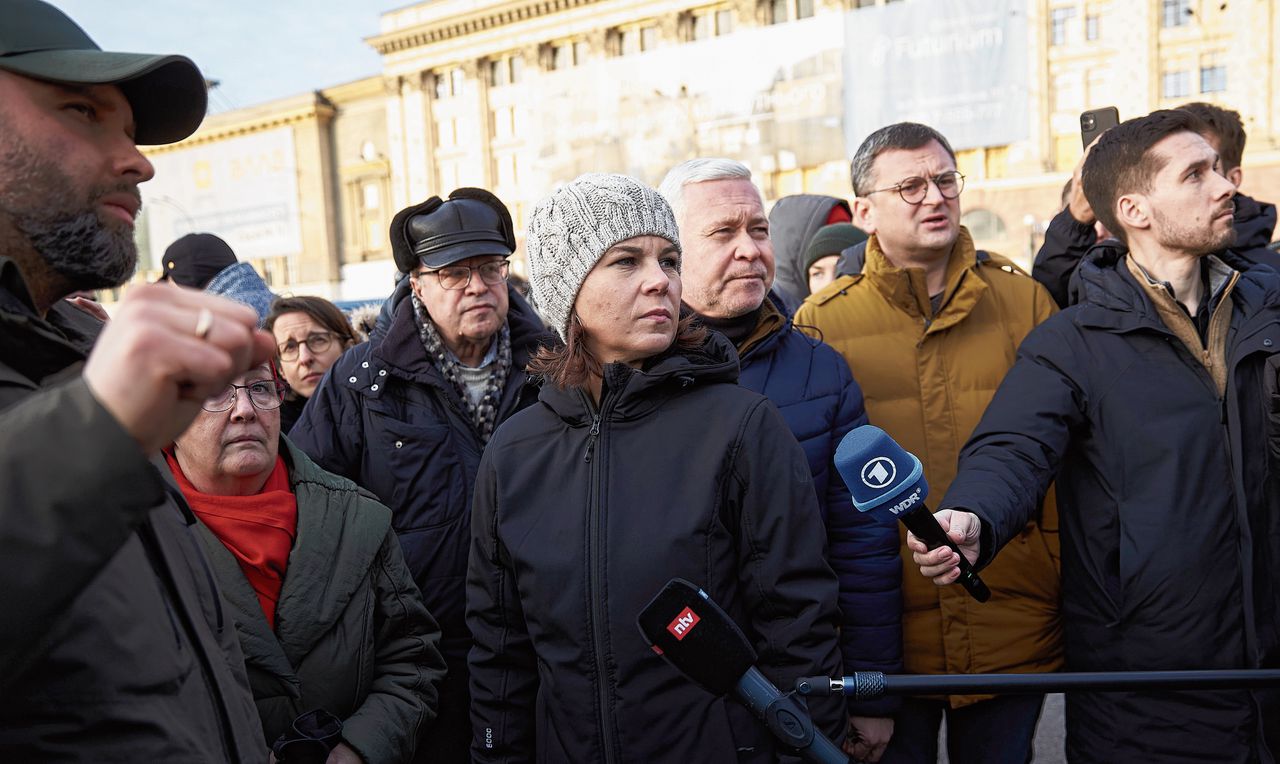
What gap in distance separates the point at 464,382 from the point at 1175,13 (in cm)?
3455

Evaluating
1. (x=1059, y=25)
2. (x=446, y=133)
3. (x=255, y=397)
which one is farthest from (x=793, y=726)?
(x=446, y=133)

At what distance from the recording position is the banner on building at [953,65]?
2956 centimetres

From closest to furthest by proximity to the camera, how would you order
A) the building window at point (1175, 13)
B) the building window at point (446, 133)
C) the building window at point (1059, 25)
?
the building window at point (1175, 13) < the building window at point (1059, 25) < the building window at point (446, 133)

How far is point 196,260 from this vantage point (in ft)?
16.6

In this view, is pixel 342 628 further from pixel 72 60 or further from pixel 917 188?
pixel 917 188

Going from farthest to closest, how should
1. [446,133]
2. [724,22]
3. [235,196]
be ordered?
1. [235,196]
2. [446,133]
3. [724,22]

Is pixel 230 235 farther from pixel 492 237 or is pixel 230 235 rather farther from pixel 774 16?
pixel 492 237

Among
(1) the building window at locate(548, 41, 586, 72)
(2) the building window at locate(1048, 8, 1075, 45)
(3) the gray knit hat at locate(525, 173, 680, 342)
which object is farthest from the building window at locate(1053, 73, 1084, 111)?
(3) the gray knit hat at locate(525, 173, 680, 342)

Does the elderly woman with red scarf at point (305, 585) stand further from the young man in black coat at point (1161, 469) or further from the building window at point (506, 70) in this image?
the building window at point (506, 70)

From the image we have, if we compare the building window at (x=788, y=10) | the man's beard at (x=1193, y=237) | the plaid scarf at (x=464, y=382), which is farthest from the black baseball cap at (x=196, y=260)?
the building window at (x=788, y=10)

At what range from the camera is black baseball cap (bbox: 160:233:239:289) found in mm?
5035

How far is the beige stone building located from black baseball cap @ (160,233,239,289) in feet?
42.9

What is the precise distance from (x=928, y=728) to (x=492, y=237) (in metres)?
2.08

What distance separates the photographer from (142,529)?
131cm
